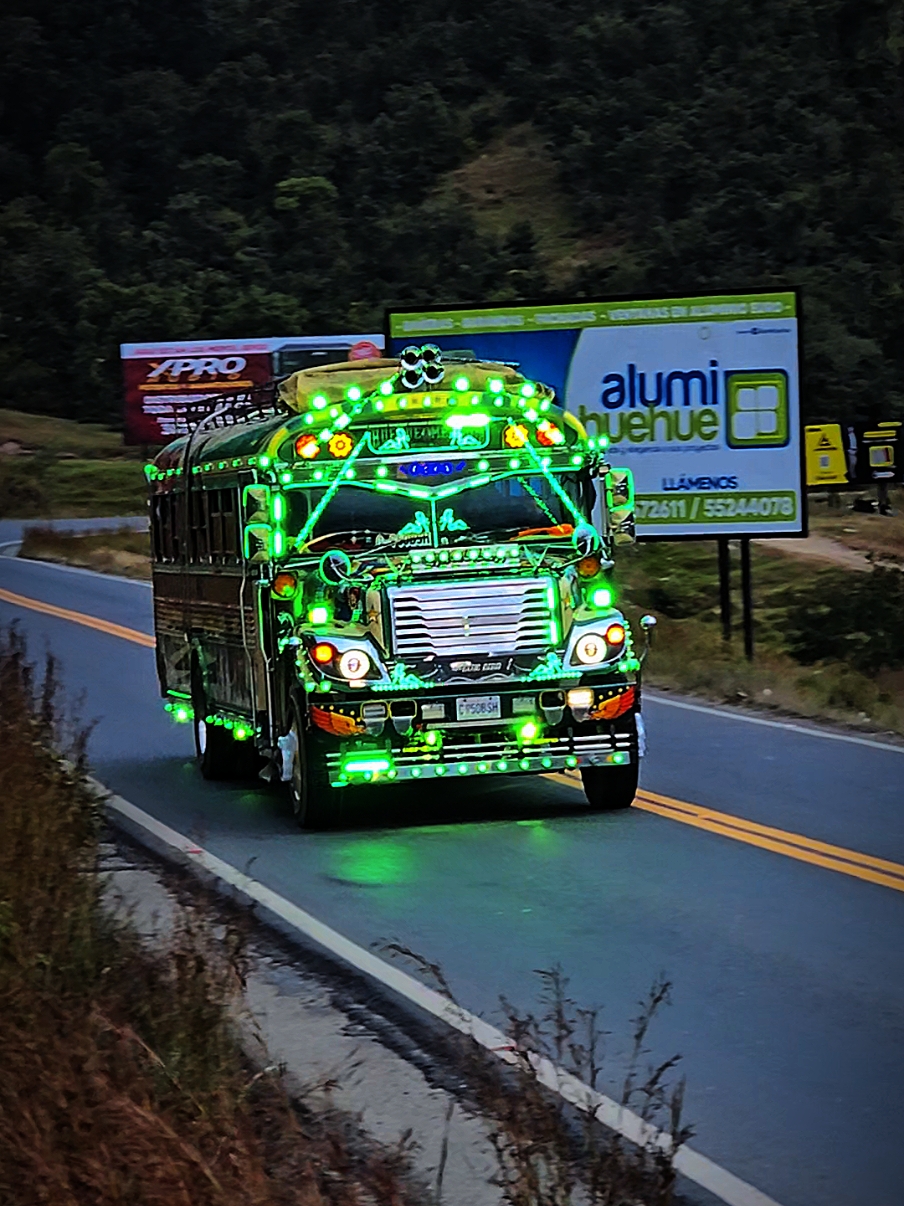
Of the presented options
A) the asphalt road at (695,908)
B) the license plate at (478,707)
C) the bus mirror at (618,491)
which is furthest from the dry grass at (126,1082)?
the bus mirror at (618,491)

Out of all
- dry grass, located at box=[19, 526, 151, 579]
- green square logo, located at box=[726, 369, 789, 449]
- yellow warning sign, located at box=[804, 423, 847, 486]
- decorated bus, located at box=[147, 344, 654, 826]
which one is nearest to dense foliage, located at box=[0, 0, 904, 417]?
yellow warning sign, located at box=[804, 423, 847, 486]

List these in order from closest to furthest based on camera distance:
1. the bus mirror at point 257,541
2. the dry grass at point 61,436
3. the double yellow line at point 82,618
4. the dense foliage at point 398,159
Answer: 1. the bus mirror at point 257,541
2. the double yellow line at point 82,618
3. the dry grass at point 61,436
4. the dense foliage at point 398,159

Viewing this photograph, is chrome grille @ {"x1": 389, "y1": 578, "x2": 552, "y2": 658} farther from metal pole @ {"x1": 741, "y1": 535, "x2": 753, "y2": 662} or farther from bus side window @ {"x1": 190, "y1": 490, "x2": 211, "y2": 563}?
metal pole @ {"x1": 741, "y1": 535, "x2": 753, "y2": 662}

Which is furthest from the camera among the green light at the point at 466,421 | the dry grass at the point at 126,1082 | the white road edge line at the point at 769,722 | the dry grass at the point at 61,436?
the dry grass at the point at 61,436

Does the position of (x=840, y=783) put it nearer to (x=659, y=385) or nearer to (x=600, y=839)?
(x=600, y=839)

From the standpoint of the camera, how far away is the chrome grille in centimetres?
1314

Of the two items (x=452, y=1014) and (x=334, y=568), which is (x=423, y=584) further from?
(x=452, y=1014)

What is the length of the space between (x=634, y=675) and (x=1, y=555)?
39.6m

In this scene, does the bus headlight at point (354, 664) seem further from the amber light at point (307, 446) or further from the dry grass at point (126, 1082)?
the dry grass at point (126, 1082)

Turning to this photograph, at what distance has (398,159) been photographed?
110m

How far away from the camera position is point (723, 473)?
28.0 meters

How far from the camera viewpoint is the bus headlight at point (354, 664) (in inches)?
516

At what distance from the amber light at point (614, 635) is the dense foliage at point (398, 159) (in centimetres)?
5959

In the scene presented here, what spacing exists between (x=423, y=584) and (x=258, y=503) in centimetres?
130
